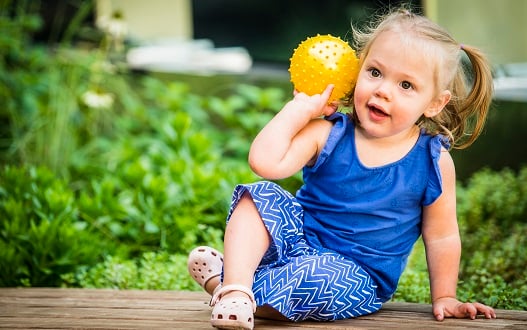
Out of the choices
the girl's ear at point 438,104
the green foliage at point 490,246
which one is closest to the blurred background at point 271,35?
the green foliage at point 490,246

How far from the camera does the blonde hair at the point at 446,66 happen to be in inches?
106

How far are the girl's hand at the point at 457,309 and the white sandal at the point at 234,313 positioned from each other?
0.61m

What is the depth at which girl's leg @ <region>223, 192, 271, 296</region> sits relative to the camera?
2.68 m

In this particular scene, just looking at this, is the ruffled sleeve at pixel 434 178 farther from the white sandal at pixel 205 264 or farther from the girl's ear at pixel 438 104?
the white sandal at pixel 205 264

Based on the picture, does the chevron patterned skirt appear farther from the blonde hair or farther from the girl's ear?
the girl's ear

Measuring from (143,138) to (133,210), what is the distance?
1.59 meters

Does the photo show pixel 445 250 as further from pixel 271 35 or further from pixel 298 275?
pixel 271 35

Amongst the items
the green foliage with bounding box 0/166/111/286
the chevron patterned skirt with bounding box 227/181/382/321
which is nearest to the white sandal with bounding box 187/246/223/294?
the chevron patterned skirt with bounding box 227/181/382/321

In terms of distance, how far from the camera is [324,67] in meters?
2.78

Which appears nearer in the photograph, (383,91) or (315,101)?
(383,91)

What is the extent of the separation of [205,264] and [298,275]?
1.41 feet

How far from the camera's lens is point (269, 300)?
2.69 m

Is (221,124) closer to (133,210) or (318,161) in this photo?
(133,210)

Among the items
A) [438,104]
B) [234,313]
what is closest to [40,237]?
[234,313]
